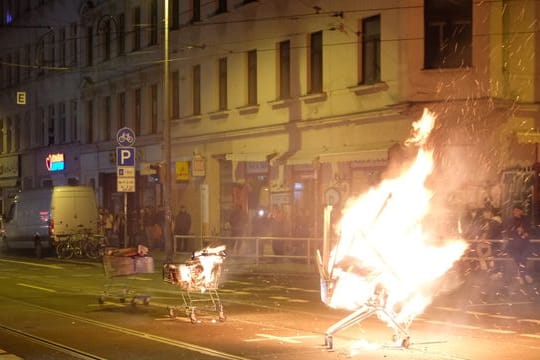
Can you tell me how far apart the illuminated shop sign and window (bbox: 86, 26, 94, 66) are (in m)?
5.78

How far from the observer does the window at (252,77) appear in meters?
33.5

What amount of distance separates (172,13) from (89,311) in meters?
23.9

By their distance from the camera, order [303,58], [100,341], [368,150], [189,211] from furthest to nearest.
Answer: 1. [189,211]
2. [303,58]
3. [368,150]
4. [100,341]

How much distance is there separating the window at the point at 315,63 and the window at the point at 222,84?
5.72 m

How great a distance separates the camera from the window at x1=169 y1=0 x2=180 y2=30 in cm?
3781

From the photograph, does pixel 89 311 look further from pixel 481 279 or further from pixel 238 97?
pixel 238 97

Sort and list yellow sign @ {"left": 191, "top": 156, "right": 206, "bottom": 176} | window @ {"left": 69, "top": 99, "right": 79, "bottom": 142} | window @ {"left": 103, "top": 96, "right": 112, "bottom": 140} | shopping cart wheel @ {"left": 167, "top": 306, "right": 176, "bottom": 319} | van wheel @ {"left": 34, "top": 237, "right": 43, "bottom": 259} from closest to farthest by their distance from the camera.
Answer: shopping cart wheel @ {"left": 167, "top": 306, "right": 176, "bottom": 319}, yellow sign @ {"left": 191, "top": 156, "right": 206, "bottom": 176}, van wheel @ {"left": 34, "top": 237, "right": 43, "bottom": 259}, window @ {"left": 103, "top": 96, "right": 112, "bottom": 140}, window @ {"left": 69, "top": 99, "right": 79, "bottom": 142}

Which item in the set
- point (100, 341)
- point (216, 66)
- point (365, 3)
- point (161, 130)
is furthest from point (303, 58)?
point (100, 341)

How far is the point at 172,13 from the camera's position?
3822cm

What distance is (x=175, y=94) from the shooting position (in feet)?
127

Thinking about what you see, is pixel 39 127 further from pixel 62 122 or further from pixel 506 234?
pixel 506 234

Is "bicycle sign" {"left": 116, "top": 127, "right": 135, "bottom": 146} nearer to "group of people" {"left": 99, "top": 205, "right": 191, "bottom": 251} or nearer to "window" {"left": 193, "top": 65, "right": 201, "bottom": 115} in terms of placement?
"group of people" {"left": 99, "top": 205, "right": 191, "bottom": 251}

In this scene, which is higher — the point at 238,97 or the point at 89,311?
the point at 238,97

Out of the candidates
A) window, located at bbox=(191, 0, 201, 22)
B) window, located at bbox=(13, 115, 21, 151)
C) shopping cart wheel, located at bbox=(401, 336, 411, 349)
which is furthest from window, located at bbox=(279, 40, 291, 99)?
window, located at bbox=(13, 115, 21, 151)
